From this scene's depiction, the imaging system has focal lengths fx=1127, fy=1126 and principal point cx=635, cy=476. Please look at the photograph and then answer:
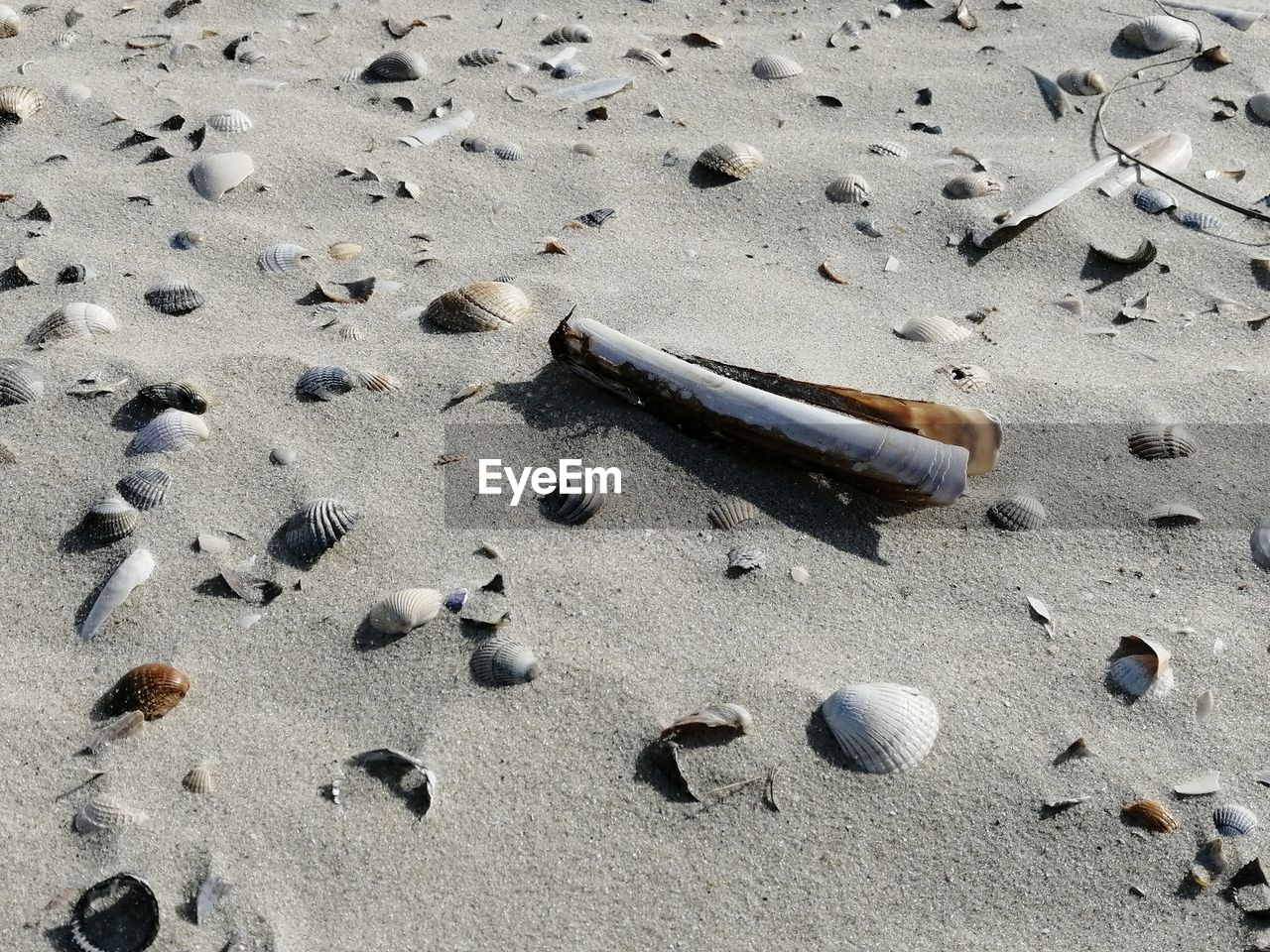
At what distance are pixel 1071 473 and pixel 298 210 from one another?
216cm

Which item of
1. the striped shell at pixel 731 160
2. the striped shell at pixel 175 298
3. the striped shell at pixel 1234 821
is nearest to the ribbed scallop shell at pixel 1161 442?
the striped shell at pixel 1234 821

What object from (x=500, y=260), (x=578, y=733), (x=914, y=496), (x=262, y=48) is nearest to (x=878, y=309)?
(x=914, y=496)

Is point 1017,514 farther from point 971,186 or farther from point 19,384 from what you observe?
point 19,384

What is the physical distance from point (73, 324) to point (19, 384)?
0.25 metres

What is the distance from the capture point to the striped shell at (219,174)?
3.17 meters

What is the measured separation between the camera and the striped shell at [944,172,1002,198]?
10.7 feet

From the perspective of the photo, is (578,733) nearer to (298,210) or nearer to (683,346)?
(683,346)

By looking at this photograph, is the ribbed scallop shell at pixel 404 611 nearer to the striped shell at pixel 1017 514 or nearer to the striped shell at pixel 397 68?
the striped shell at pixel 1017 514

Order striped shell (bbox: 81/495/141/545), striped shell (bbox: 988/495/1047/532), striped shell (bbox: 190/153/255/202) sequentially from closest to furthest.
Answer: striped shell (bbox: 81/495/141/545), striped shell (bbox: 988/495/1047/532), striped shell (bbox: 190/153/255/202)

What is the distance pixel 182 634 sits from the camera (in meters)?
2.06

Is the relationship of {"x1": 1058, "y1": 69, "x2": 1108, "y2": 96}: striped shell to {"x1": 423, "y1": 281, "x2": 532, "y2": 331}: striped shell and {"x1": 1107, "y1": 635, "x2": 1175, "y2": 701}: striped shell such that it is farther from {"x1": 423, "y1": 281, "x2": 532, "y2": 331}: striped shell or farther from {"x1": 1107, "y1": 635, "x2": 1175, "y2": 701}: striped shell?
{"x1": 1107, "y1": 635, "x2": 1175, "y2": 701}: striped shell

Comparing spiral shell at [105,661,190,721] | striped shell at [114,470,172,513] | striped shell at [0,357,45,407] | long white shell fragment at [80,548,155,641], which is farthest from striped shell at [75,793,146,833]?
striped shell at [0,357,45,407]

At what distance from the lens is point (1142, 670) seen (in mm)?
2051

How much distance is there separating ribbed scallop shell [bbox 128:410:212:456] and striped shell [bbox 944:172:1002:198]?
7.10 feet
